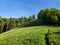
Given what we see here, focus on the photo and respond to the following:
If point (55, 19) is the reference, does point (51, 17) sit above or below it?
above

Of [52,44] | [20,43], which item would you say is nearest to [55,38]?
[52,44]

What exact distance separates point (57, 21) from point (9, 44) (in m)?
36.4

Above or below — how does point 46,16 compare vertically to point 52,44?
above

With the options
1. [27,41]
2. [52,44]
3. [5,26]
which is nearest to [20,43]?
[27,41]

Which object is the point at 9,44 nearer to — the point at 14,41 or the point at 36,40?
the point at 14,41

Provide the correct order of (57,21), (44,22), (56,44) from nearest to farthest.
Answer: (56,44), (57,21), (44,22)

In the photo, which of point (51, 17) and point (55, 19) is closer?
point (55, 19)

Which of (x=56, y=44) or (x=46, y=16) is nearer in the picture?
(x=56, y=44)

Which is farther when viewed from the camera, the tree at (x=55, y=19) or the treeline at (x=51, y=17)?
the treeline at (x=51, y=17)

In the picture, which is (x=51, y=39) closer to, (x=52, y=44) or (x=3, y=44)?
(x=52, y=44)

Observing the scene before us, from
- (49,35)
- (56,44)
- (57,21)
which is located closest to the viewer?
(56,44)

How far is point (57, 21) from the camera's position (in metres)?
82.6

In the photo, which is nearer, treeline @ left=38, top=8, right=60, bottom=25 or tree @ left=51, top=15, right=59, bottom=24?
tree @ left=51, top=15, right=59, bottom=24

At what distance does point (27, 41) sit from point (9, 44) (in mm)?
5496
